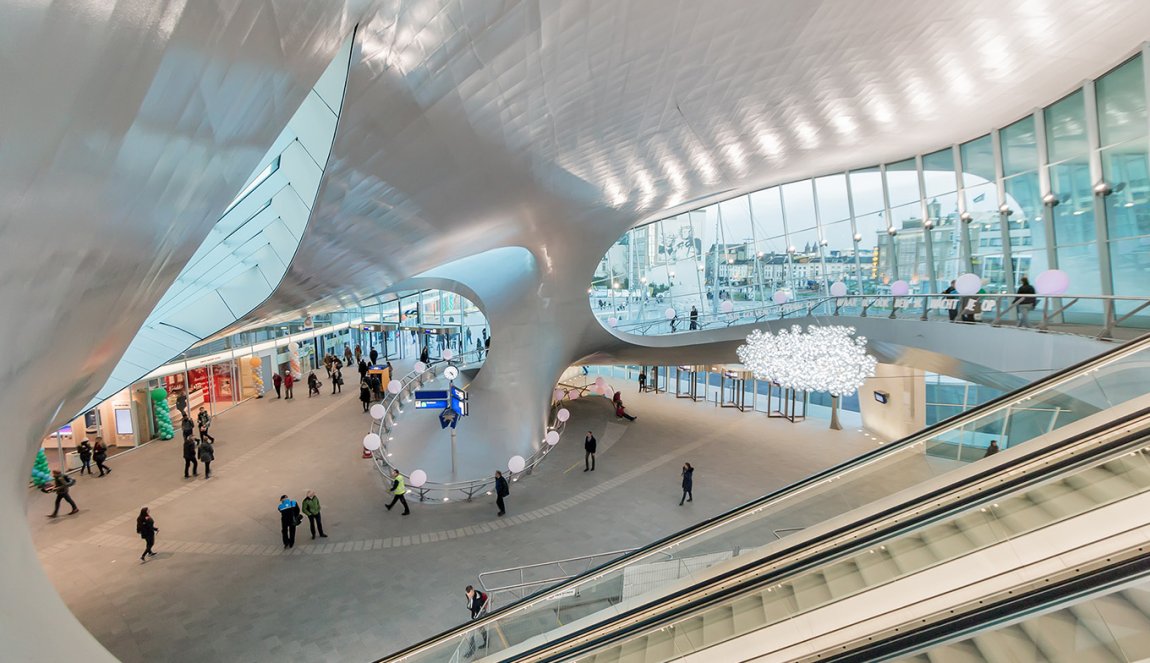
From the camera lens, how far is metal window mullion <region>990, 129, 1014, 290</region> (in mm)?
15641

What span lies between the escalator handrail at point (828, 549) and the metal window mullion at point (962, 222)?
15.1 m

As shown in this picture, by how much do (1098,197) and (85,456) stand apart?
23.0m

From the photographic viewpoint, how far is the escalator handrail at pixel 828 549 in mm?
4316

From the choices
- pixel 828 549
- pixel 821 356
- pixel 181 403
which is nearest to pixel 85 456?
pixel 181 403

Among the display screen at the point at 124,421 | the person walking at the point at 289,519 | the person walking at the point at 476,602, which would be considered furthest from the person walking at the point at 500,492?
the display screen at the point at 124,421

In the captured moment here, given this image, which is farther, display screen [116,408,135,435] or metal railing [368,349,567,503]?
display screen [116,408,135,435]

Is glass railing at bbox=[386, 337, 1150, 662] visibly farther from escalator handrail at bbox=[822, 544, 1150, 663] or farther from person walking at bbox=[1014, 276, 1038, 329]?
person walking at bbox=[1014, 276, 1038, 329]

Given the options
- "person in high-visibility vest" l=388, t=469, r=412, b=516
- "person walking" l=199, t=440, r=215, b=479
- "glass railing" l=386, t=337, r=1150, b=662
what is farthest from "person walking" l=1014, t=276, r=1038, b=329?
"person walking" l=199, t=440, r=215, b=479

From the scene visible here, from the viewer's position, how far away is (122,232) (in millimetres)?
3096

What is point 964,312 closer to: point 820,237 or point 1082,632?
point 820,237

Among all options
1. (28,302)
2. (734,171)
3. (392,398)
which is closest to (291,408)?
(392,398)

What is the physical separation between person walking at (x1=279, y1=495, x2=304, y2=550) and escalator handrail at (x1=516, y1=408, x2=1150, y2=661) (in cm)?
725

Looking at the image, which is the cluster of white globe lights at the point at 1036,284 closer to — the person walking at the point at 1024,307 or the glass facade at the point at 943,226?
the person walking at the point at 1024,307

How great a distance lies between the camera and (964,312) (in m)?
13.5
